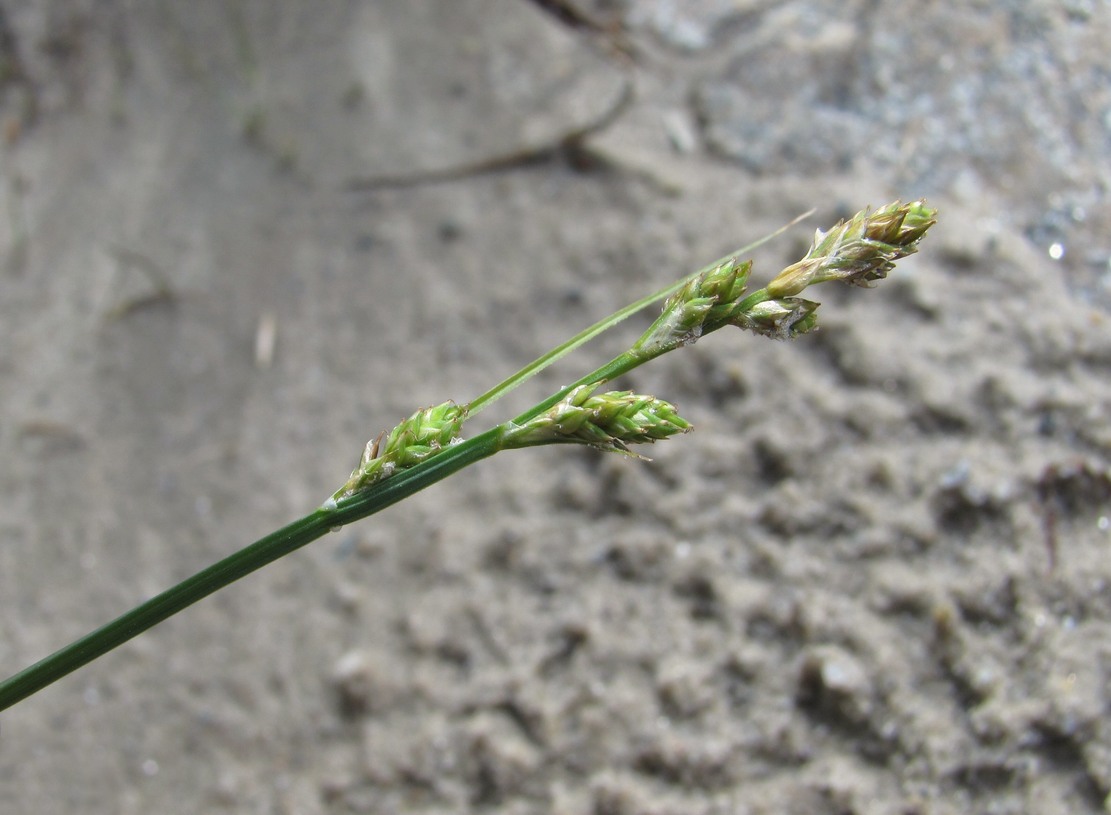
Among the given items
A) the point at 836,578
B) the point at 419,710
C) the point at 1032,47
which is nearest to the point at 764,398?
the point at 836,578

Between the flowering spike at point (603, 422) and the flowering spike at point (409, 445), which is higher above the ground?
the flowering spike at point (409, 445)

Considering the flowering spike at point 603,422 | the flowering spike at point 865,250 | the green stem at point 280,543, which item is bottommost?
the flowering spike at point 603,422

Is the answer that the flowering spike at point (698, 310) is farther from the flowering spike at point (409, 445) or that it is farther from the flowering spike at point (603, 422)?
the flowering spike at point (409, 445)

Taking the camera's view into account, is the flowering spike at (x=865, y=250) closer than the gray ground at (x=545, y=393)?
Yes

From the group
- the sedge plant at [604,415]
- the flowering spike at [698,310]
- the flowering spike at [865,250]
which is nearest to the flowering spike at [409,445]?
the sedge plant at [604,415]

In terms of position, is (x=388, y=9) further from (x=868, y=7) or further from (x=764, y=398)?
(x=764, y=398)

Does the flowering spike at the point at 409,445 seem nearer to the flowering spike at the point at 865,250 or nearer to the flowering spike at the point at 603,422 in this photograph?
the flowering spike at the point at 603,422

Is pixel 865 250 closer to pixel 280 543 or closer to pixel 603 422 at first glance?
pixel 603 422
